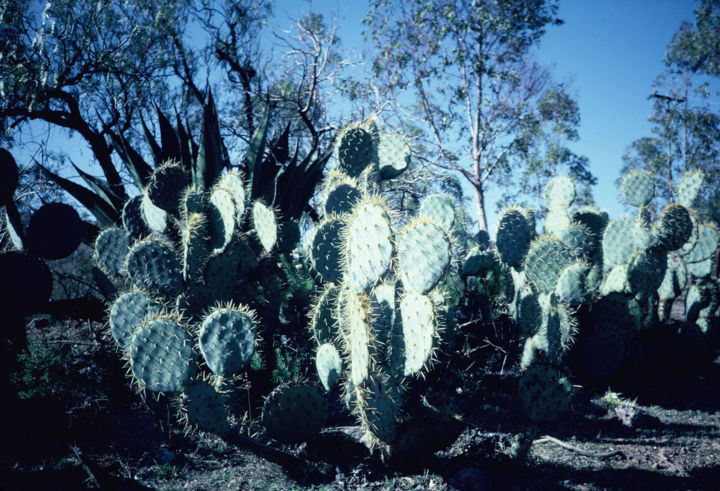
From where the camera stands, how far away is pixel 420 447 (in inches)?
102

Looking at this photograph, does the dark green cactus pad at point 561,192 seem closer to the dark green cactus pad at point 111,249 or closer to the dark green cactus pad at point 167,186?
the dark green cactus pad at point 167,186

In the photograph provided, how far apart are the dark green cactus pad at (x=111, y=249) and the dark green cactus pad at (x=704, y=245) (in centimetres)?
563

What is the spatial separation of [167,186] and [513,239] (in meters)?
2.75

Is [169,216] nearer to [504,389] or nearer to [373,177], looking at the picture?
[373,177]

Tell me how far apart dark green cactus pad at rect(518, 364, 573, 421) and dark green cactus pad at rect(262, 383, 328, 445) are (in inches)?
49.1

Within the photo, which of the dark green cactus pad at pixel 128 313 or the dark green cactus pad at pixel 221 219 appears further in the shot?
the dark green cactus pad at pixel 221 219

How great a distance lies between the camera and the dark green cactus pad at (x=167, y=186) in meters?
3.71

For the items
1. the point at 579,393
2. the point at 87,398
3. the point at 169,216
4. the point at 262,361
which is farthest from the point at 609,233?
the point at 87,398

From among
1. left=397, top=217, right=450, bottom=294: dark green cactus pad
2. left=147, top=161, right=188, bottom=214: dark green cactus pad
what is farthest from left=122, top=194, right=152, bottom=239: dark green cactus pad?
left=397, top=217, right=450, bottom=294: dark green cactus pad

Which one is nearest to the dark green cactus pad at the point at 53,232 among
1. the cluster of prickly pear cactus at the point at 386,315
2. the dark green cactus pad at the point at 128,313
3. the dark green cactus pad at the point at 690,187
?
the dark green cactus pad at the point at 128,313

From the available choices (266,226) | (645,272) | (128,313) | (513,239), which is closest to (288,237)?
(266,226)

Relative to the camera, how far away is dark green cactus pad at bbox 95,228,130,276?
371 cm

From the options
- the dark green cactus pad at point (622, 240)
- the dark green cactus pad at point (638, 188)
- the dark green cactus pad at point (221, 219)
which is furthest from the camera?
the dark green cactus pad at point (638, 188)

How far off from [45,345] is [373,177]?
302 cm
